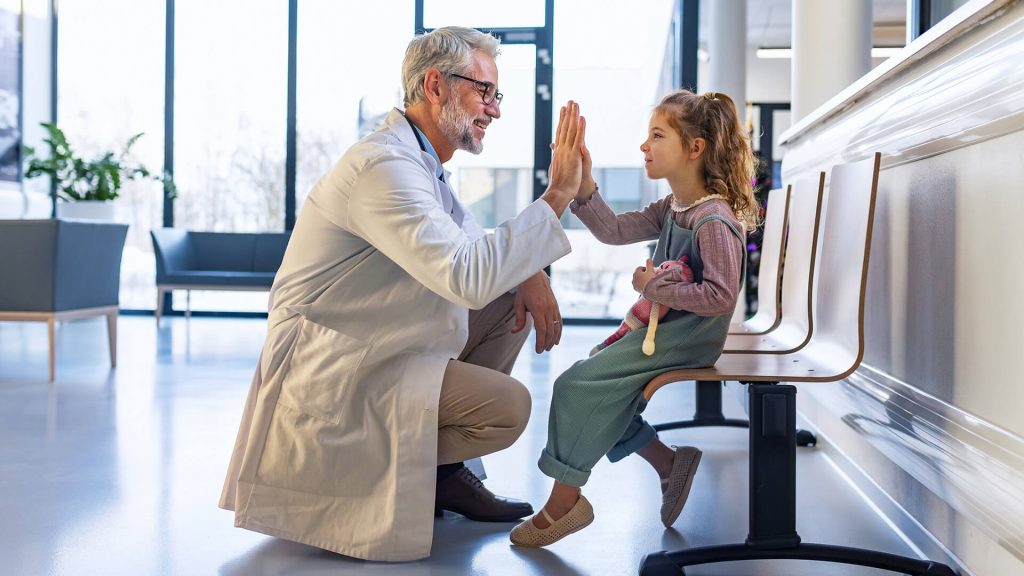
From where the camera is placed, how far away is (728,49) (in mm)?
6664

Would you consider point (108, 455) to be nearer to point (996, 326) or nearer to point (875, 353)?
point (875, 353)

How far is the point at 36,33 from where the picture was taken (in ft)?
26.6

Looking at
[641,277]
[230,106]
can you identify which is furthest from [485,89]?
[230,106]

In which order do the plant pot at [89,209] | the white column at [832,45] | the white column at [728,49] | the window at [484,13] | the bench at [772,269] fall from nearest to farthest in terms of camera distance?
1. the bench at [772,269]
2. the white column at [832,45]
3. the white column at [728,49]
4. the plant pot at [89,209]
5. the window at [484,13]

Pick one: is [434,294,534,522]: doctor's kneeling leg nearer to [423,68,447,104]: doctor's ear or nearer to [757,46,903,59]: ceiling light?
[423,68,447,104]: doctor's ear

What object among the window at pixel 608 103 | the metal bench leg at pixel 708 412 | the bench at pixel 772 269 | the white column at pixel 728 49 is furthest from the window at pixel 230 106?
the bench at pixel 772 269

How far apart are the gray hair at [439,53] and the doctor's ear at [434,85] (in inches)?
0.5

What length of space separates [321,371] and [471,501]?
1.62 ft

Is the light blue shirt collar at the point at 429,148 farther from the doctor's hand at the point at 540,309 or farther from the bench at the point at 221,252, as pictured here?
the bench at the point at 221,252

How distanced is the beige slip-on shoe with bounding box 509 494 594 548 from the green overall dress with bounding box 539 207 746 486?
82 millimetres

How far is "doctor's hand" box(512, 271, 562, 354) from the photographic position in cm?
211

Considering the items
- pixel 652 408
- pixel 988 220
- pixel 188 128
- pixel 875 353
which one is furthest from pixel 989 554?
pixel 188 128

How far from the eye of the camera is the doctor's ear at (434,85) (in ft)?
6.78

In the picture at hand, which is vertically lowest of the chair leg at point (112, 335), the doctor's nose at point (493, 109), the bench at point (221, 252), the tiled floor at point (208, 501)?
the tiled floor at point (208, 501)
